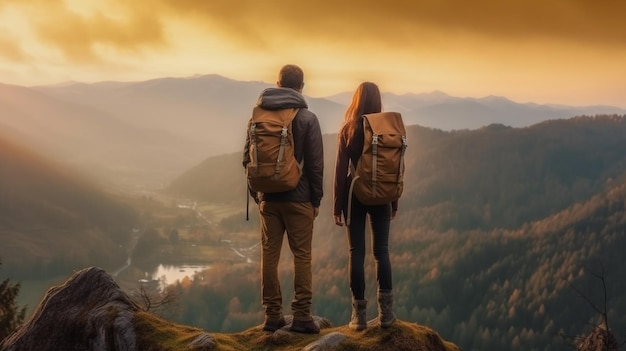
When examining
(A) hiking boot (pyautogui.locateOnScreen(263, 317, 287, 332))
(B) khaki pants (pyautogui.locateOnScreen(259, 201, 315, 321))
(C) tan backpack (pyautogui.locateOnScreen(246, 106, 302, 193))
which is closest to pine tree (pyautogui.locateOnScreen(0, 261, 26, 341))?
(A) hiking boot (pyautogui.locateOnScreen(263, 317, 287, 332))

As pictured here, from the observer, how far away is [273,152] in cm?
953

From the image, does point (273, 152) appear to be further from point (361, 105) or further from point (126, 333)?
point (126, 333)

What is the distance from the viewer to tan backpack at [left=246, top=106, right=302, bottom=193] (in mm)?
9477

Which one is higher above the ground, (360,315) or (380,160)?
(380,160)

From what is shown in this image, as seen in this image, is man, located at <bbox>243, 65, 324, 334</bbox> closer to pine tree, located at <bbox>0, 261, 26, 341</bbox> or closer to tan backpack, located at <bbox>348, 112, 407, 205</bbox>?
tan backpack, located at <bbox>348, 112, 407, 205</bbox>

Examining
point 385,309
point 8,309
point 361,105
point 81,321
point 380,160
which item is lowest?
point 8,309

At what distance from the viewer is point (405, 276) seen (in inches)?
7042

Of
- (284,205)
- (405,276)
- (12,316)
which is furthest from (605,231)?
(284,205)

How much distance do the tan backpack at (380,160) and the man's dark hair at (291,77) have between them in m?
1.35

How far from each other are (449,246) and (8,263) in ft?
496

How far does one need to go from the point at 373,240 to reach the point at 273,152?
2315 mm

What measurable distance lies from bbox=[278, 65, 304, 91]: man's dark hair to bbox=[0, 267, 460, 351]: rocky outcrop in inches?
169

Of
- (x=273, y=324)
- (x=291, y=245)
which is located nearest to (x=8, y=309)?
(x=273, y=324)

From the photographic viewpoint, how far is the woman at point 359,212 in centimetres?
962
